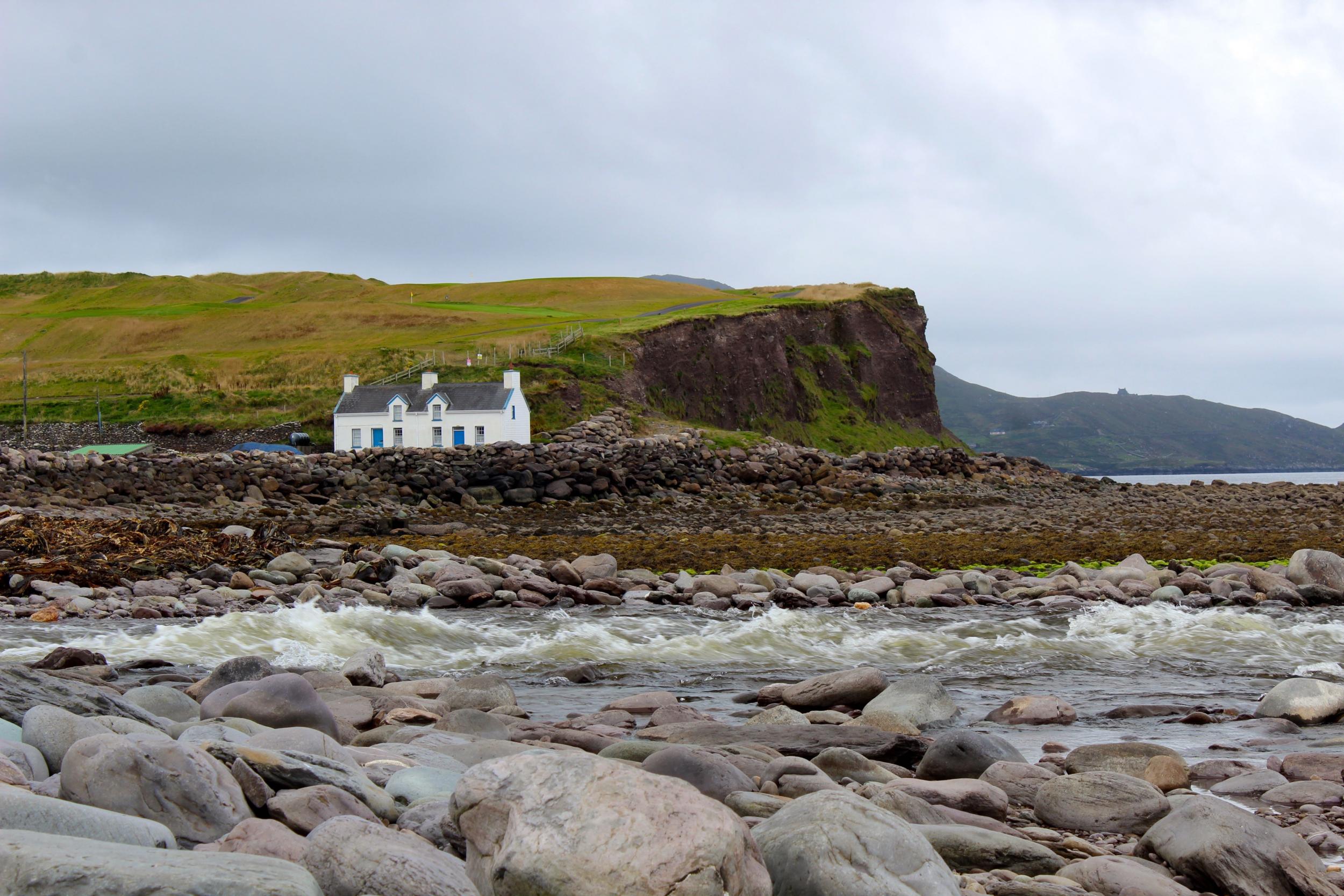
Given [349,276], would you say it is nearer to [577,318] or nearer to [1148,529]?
[577,318]

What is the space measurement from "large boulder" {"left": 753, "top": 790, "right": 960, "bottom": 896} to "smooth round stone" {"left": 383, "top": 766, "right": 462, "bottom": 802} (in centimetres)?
182

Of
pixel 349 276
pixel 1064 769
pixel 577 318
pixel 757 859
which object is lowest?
pixel 1064 769

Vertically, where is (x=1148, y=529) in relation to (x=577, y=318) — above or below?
below

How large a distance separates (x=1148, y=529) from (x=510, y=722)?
24068 mm

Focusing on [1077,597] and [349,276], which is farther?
[349,276]

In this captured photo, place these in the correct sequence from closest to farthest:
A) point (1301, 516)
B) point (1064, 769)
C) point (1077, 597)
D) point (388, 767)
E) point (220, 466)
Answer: point (388, 767) < point (1064, 769) < point (1077, 597) < point (1301, 516) < point (220, 466)

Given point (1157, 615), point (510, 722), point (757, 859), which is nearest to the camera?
point (757, 859)

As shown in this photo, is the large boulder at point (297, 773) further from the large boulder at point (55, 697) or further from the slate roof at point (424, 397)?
the slate roof at point (424, 397)

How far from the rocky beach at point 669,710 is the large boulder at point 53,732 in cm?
2

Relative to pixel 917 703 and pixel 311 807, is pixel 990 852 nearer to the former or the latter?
pixel 311 807

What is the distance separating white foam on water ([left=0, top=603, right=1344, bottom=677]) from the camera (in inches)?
480

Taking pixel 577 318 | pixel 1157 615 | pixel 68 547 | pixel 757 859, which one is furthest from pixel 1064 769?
pixel 577 318

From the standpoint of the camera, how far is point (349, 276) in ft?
420

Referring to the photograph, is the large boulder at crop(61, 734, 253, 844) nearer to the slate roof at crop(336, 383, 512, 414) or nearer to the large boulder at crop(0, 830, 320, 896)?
the large boulder at crop(0, 830, 320, 896)
